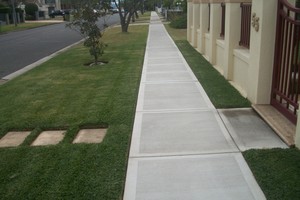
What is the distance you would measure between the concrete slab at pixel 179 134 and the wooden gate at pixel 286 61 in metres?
1.06

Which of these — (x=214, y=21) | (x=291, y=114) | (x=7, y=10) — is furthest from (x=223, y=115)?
(x=7, y=10)

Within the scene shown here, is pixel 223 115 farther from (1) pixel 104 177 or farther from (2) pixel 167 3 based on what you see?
(2) pixel 167 3

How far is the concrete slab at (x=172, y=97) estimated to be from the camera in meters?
7.21

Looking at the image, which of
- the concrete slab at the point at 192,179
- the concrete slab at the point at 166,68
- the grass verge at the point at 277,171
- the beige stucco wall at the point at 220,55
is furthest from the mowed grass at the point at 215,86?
the concrete slab at the point at 192,179

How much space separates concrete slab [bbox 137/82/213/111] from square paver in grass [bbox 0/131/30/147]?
214cm

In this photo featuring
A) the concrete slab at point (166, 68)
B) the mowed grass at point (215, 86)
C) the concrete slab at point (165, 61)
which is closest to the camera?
the mowed grass at point (215, 86)

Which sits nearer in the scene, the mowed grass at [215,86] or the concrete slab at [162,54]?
the mowed grass at [215,86]

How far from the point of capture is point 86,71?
1165 cm

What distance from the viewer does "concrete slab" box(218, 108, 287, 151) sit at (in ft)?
17.0

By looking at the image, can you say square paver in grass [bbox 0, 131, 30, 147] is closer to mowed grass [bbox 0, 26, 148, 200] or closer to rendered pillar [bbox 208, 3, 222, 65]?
mowed grass [bbox 0, 26, 148, 200]

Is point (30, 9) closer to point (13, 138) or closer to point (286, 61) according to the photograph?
point (13, 138)

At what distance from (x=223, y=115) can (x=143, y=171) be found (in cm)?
244

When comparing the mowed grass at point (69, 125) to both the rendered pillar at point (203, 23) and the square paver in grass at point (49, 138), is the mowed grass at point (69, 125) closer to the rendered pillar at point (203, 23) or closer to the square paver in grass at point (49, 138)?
the square paver in grass at point (49, 138)

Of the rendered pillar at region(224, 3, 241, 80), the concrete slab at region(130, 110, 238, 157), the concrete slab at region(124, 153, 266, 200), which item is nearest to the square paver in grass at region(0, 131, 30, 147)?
the concrete slab at region(130, 110, 238, 157)
